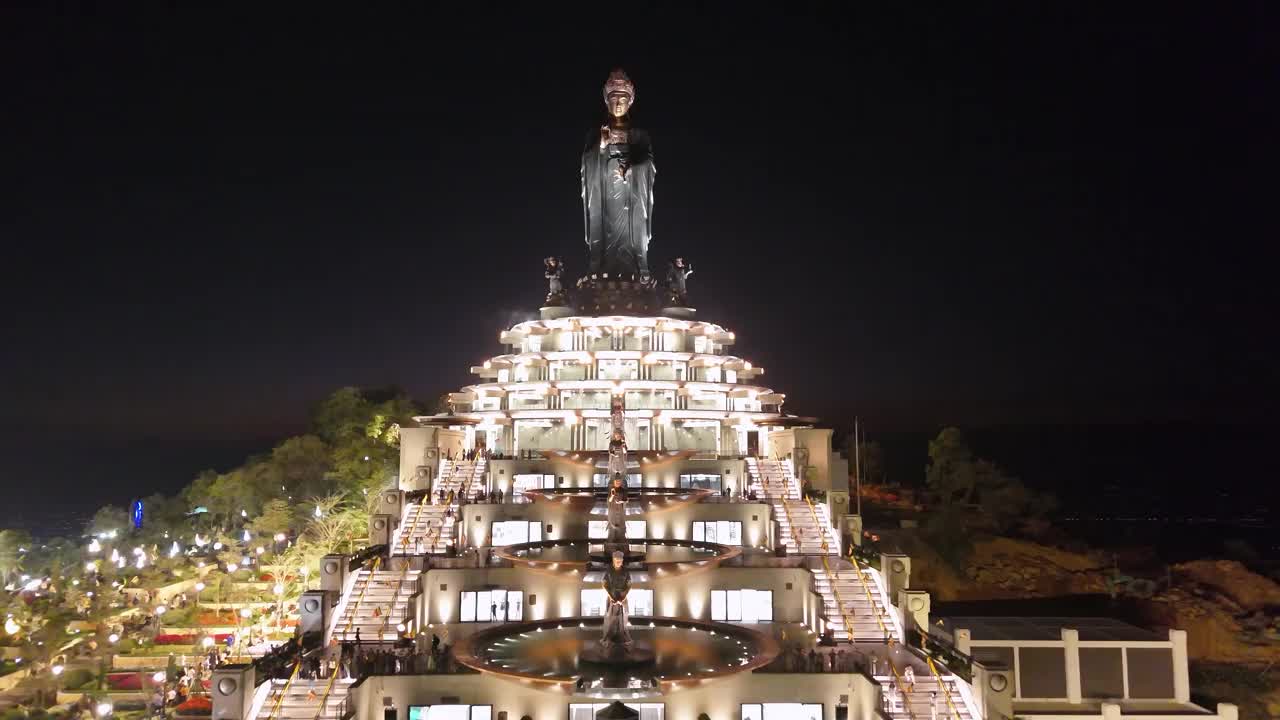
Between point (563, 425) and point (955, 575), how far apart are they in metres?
34.6

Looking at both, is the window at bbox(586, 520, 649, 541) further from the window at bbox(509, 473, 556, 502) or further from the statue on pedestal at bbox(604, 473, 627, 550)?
the statue on pedestal at bbox(604, 473, 627, 550)

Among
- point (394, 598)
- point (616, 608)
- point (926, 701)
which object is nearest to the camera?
point (616, 608)

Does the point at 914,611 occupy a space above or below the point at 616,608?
below

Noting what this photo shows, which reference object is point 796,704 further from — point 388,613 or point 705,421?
point 705,421

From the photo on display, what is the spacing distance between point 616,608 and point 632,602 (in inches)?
303

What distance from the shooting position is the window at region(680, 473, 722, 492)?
3872 cm

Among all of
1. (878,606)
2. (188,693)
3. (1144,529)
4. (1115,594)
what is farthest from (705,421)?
(1144,529)

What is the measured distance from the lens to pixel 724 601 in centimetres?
2995

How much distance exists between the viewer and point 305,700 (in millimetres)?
22766

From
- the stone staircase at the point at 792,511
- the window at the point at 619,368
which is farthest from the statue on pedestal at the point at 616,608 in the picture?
the window at the point at 619,368

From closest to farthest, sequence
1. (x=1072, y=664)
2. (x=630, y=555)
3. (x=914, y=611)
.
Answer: (x=630, y=555) < (x=914, y=611) < (x=1072, y=664)

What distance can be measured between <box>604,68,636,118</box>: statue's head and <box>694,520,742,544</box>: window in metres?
30.9

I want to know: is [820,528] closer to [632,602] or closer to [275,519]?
[632,602]

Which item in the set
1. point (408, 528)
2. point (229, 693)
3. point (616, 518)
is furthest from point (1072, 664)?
point (229, 693)
